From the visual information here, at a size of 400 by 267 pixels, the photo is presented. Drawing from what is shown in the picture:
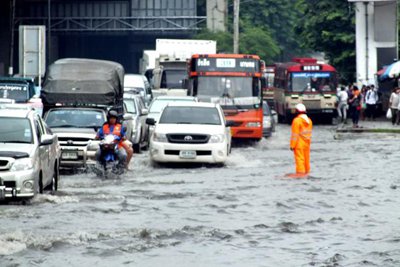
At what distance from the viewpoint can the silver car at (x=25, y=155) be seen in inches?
777

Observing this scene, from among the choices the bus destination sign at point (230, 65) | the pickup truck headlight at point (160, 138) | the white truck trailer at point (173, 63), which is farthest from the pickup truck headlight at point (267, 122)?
the pickup truck headlight at point (160, 138)

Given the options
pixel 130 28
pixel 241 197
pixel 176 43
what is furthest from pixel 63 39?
pixel 241 197

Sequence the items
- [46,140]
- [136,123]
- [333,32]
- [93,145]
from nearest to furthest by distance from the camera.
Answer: [46,140] → [93,145] → [136,123] → [333,32]

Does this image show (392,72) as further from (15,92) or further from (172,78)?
(15,92)

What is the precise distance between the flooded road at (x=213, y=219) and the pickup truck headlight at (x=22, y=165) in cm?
60

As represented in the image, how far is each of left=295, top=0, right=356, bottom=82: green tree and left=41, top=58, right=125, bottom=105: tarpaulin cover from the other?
103 ft

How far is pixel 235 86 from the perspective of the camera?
38.7 metres

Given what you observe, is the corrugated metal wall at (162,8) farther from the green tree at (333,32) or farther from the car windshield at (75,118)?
the car windshield at (75,118)

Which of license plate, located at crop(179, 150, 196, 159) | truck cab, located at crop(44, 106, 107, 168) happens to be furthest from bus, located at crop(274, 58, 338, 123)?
truck cab, located at crop(44, 106, 107, 168)

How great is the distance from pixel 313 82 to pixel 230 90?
55.4ft

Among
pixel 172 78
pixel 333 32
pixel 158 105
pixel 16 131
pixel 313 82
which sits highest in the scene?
pixel 333 32

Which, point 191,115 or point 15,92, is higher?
point 15,92

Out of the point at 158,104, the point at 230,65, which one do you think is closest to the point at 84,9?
the point at 230,65

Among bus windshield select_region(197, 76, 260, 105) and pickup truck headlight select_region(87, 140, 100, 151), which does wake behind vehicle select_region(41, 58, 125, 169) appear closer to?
pickup truck headlight select_region(87, 140, 100, 151)
